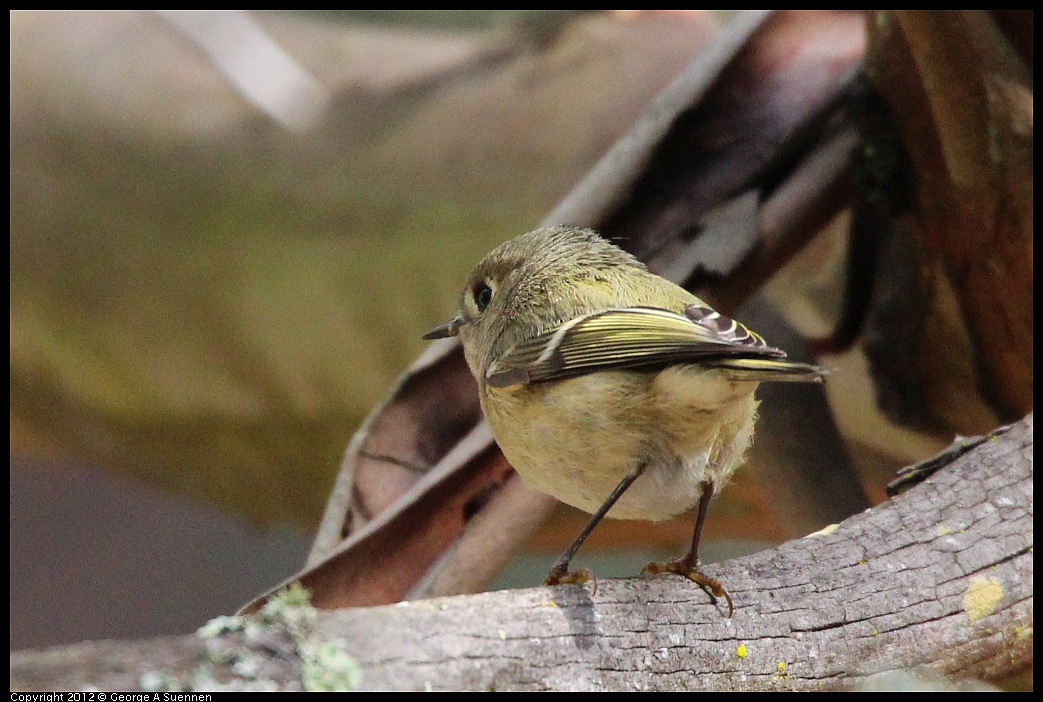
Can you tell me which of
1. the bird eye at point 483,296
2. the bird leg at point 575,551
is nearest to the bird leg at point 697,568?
the bird leg at point 575,551

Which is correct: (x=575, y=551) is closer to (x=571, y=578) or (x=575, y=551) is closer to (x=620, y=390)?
(x=571, y=578)

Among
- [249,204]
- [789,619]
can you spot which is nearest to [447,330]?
[789,619]

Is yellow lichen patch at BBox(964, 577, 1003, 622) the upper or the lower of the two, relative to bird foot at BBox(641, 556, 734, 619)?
lower

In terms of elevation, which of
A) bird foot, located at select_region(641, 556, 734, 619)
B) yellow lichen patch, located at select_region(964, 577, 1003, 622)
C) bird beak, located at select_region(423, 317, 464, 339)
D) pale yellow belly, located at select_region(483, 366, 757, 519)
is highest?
bird beak, located at select_region(423, 317, 464, 339)

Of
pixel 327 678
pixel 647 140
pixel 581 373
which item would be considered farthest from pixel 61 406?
pixel 327 678

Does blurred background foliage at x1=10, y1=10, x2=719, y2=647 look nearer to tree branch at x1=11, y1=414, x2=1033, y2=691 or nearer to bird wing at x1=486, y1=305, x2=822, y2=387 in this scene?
bird wing at x1=486, y1=305, x2=822, y2=387

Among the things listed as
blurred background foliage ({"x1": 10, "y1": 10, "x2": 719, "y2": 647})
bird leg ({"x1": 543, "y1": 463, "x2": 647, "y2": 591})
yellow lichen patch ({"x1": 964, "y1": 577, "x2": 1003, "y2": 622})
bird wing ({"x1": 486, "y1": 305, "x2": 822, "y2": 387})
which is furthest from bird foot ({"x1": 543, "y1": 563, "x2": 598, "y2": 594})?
blurred background foliage ({"x1": 10, "y1": 10, "x2": 719, "y2": 647})
